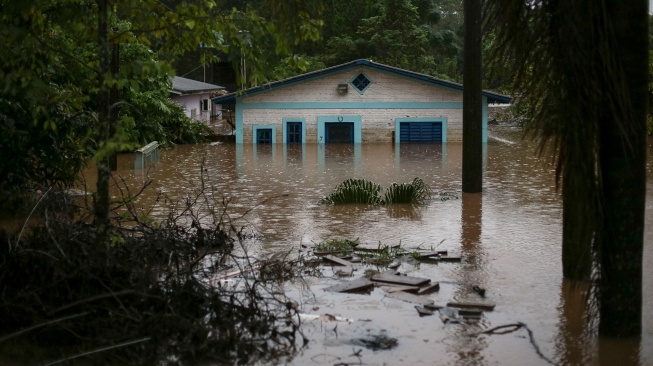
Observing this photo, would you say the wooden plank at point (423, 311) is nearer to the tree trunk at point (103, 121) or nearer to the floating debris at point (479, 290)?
the floating debris at point (479, 290)

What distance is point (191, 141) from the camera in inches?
1577

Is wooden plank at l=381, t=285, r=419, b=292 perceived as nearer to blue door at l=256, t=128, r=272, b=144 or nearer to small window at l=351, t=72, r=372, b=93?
blue door at l=256, t=128, r=272, b=144

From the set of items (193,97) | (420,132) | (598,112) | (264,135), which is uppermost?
(193,97)

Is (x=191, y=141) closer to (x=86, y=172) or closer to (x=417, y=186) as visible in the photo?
(x=86, y=172)

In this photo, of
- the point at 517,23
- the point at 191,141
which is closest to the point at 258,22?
the point at 517,23

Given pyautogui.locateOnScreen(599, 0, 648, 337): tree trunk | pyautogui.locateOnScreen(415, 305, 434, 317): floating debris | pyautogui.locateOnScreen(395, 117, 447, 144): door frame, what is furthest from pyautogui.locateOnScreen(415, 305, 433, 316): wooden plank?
pyautogui.locateOnScreen(395, 117, 447, 144): door frame

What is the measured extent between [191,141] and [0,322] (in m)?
32.5

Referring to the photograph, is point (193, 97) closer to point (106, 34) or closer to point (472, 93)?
point (472, 93)

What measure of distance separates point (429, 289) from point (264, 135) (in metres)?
32.0

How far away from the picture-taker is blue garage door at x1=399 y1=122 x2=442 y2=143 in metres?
41.3

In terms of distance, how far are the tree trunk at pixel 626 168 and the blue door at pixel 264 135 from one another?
34110 millimetres

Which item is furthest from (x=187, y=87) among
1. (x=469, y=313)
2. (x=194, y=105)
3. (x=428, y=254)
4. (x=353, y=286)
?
(x=469, y=313)

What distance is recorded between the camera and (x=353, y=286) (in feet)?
31.9

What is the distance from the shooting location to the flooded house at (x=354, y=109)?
134 ft
